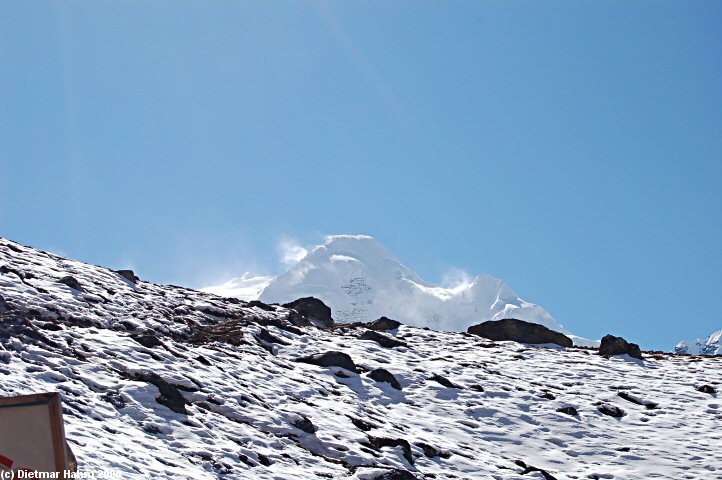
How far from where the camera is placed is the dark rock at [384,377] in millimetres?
21278

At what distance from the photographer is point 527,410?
2050 cm

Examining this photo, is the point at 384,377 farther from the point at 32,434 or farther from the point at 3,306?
the point at 32,434

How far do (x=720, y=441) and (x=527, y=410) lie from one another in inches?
187

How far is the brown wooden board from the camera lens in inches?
269

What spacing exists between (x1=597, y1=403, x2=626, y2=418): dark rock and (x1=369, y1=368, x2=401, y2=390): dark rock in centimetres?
563

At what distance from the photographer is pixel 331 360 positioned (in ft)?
71.6

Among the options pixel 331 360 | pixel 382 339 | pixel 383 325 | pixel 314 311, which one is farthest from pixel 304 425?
pixel 314 311

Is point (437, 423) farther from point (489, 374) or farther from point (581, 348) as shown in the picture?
point (581, 348)

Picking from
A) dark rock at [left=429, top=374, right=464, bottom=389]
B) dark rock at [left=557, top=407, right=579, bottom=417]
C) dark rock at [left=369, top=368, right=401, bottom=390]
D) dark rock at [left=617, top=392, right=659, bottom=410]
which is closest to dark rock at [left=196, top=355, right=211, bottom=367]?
dark rock at [left=369, top=368, right=401, bottom=390]

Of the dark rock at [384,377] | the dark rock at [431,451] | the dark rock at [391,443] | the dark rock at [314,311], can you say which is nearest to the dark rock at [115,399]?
the dark rock at [391,443]

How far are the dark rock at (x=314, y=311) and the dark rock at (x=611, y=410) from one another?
12879mm

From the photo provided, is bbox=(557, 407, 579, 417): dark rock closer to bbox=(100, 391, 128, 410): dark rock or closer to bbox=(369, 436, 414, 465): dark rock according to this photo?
bbox=(369, 436, 414, 465): dark rock

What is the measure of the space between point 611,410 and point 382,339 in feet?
28.6

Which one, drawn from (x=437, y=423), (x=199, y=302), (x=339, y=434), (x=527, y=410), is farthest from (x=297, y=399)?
(x=199, y=302)
